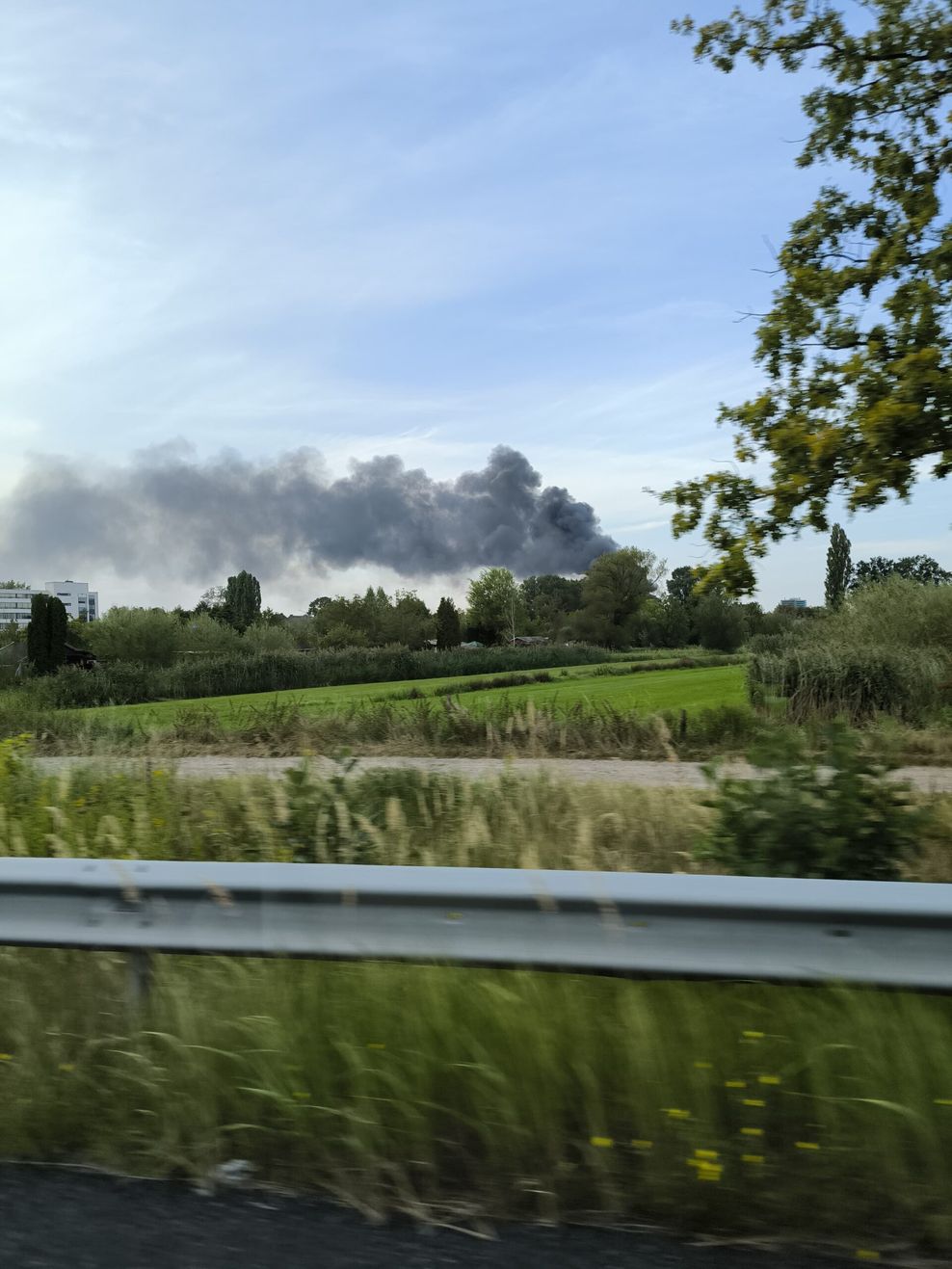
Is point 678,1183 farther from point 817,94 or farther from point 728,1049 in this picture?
point 817,94

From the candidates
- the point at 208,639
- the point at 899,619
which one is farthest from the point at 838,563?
the point at 899,619

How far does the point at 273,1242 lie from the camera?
230 cm

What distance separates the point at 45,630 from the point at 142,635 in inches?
298

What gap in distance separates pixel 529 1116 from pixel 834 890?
3.04 feet

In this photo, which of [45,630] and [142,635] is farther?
[142,635]

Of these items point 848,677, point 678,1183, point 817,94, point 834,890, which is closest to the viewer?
point 678,1183

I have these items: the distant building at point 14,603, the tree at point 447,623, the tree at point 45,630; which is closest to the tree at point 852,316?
the tree at point 45,630

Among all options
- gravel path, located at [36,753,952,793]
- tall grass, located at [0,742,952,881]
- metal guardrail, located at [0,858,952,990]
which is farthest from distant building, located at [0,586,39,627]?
metal guardrail, located at [0,858,952,990]

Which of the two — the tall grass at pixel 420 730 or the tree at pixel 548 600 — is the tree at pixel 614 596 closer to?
the tree at pixel 548 600

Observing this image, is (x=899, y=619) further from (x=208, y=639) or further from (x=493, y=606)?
(x=493, y=606)

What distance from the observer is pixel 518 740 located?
14.5m

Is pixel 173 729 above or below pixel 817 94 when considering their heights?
below

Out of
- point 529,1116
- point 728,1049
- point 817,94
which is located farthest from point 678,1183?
point 817,94

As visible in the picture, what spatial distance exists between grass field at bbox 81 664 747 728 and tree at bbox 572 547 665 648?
24.7 meters
